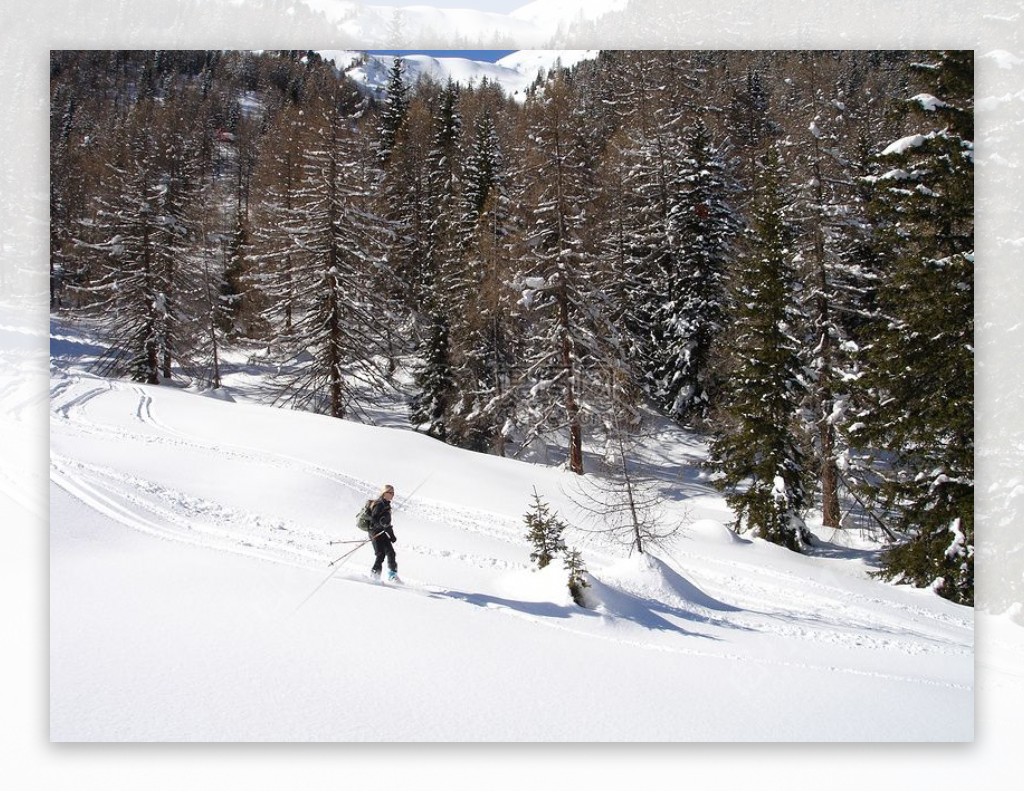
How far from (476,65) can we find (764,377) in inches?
317

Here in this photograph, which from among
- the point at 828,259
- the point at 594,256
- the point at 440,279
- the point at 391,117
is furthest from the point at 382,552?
the point at 391,117

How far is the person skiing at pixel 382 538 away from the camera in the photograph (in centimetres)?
730

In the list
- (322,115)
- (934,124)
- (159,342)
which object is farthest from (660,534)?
(322,115)

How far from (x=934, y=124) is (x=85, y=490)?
11.1 meters

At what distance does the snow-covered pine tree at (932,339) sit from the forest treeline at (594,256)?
4 centimetres

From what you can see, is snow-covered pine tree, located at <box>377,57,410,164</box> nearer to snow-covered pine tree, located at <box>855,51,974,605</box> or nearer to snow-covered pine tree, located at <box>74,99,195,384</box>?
snow-covered pine tree, located at <box>74,99,195,384</box>

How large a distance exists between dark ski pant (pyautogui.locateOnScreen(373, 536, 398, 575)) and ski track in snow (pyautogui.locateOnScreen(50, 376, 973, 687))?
194 millimetres

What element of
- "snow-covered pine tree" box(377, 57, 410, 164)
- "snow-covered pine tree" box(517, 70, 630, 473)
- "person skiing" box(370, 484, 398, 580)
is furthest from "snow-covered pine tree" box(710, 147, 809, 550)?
"snow-covered pine tree" box(377, 57, 410, 164)

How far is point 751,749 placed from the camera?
20.1ft

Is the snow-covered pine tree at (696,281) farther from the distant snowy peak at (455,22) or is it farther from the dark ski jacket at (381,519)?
the dark ski jacket at (381,519)

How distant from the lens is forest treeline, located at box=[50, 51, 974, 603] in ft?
28.5

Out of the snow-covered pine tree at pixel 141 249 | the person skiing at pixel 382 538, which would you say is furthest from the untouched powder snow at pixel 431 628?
the snow-covered pine tree at pixel 141 249

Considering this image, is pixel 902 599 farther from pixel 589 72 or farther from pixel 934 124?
pixel 589 72

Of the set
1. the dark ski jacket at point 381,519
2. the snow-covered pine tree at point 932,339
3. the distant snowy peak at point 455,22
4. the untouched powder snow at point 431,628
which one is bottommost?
the untouched powder snow at point 431,628
